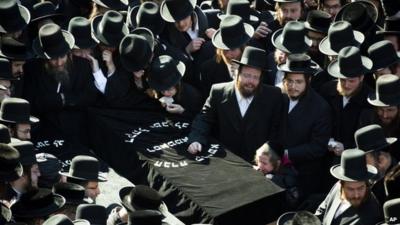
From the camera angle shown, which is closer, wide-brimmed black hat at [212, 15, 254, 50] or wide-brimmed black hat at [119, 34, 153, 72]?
wide-brimmed black hat at [119, 34, 153, 72]

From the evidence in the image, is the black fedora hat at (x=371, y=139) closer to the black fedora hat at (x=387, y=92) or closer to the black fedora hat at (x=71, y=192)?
the black fedora hat at (x=387, y=92)

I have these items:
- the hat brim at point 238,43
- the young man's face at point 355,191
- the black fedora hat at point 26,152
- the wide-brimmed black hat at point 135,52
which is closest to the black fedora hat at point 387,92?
the young man's face at point 355,191

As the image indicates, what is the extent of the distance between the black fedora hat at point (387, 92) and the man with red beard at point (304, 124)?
65 cm

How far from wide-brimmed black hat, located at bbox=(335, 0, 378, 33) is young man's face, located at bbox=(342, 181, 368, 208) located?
326 centimetres

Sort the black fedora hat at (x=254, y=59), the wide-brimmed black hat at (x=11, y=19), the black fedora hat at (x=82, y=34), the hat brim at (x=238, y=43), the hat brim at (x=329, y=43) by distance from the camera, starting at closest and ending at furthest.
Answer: the black fedora hat at (x=254, y=59) < the hat brim at (x=329, y=43) < the hat brim at (x=238, y=43) < the black fedora hat at (x=82, y=34) < the wide-brimmed black hat at (x=11, y=19)

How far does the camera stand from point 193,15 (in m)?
14.1

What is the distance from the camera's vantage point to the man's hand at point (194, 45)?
13883 mm

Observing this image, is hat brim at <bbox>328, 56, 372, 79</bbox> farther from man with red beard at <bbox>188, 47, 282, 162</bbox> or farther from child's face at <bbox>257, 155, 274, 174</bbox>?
child's face at <bbox>257, 155, 274, 174</bbox>

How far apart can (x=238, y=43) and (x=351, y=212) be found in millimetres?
2915

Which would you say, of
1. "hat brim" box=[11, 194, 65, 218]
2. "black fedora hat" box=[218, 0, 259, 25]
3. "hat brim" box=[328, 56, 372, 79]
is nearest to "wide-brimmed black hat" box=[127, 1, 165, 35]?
"black fedora hat" box=[218, 0, 259, 25]

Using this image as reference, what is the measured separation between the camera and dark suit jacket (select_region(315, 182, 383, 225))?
425 inches

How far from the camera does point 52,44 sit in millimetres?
12680

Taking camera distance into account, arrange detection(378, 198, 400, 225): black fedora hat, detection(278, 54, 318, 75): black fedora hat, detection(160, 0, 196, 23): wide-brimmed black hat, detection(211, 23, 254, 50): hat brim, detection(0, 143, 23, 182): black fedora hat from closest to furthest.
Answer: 1. detection(378, 198, 400, 225): black fedora hat
2. detection(0, 143, 23, 182): black fedora hat
3. detection(278, 54, 318, 75): black fedora hat
4. detection(211, 23, 254, 50): hat brim
5. detection(160, 0, 196, 23): wide-brimmed black hat

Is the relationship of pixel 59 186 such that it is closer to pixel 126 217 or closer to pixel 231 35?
pixel 126 217
